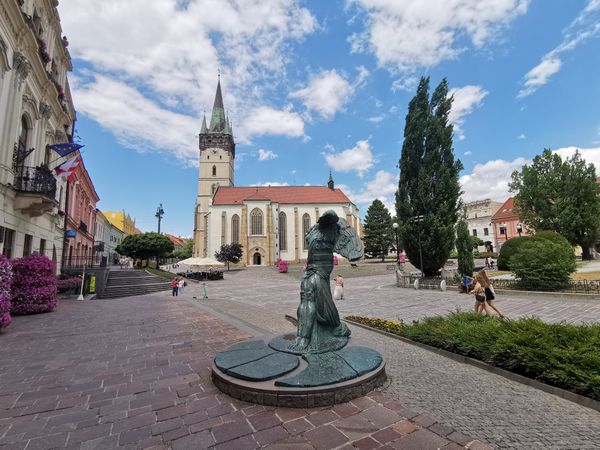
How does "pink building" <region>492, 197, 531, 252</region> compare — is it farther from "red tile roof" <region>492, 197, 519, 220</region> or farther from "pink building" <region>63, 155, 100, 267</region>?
"pink building" <region>63, 155, 100, 267</region>

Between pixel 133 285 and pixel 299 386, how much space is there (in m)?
22.6

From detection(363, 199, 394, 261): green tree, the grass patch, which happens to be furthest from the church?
the grass patch

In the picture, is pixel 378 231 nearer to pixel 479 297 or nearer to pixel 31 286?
pixel 479 297

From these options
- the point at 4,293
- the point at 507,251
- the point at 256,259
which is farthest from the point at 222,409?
the point at 256,259

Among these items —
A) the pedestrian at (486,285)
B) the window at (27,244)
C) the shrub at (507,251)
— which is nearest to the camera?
the pedestrian at (486,285)

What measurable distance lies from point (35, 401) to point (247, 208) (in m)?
51.1

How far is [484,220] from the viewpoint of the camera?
6562 centimetres

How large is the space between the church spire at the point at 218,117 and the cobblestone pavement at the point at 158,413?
63485 mm

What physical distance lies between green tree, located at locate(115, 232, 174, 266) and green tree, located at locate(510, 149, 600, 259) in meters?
42.7

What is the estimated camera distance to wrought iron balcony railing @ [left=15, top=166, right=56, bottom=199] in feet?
36.9

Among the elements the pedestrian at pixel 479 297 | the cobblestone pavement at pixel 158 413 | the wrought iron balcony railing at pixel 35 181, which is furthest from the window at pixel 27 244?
the pedestrian at pixel 479 297

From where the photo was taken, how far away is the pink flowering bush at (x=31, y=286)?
408 inches

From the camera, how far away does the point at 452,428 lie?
3.14m

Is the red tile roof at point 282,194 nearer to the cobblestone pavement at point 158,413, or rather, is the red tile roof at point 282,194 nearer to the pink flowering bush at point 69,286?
the pink flowering bush at point 69,286
